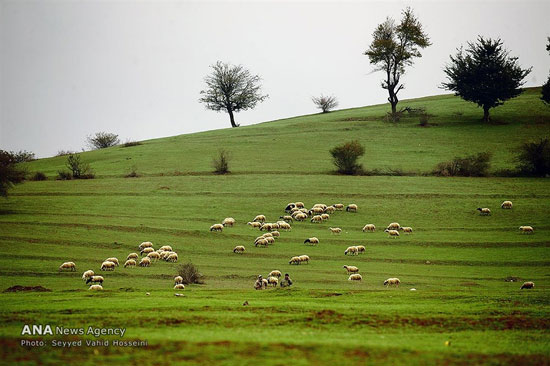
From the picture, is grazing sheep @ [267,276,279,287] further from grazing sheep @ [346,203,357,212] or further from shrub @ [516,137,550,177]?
shrub @ [516,137,550,177]

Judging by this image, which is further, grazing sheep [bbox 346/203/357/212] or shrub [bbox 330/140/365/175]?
shrub [bbox 330/140/365/175]

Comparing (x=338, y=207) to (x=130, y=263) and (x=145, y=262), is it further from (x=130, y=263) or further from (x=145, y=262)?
(x=130, y=263)

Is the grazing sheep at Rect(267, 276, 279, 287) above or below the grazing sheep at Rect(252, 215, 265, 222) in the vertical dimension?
below

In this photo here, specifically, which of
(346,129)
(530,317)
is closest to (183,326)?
(530,317)

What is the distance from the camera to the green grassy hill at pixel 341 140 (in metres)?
71.0

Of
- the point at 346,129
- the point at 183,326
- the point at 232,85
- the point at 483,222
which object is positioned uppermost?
the point at 232,85

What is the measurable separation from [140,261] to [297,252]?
1049 centimetres

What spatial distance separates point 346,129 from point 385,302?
65.8m

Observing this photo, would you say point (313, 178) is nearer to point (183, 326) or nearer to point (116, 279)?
point (116, 279)

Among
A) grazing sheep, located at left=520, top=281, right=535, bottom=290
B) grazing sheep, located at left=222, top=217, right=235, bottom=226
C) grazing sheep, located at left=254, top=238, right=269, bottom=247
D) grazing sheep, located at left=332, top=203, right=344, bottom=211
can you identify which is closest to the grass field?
grazing sheep, located at left=520, top=281, right=535, bottom=290

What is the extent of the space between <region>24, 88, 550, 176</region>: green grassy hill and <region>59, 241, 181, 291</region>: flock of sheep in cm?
2790

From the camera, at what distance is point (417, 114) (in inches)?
3792

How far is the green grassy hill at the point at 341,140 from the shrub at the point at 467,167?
211 cm

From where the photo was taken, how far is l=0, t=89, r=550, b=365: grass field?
15453mm
